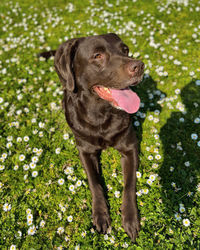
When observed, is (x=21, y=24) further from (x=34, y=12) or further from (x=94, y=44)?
(x=94, y=44)

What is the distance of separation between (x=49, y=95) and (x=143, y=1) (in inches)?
154

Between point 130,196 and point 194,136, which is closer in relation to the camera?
point 130,196

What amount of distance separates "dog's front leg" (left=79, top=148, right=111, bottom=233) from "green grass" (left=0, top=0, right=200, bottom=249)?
0.11m

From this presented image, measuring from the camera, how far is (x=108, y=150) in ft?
10.6

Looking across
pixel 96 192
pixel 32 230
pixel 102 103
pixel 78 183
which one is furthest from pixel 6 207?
pixel 102 103

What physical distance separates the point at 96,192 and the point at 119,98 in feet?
3.88

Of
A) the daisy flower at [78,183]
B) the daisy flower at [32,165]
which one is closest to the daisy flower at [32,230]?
the daisy flower at [78,183]

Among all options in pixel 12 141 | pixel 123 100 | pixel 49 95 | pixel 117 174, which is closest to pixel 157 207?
pixel 117 174

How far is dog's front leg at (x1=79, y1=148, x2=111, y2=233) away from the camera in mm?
2510

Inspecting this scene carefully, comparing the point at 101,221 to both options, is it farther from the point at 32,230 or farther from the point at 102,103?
the point at 102,103

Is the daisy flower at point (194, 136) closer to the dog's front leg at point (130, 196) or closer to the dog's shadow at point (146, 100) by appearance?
the dog's shadow at point (146, 100)

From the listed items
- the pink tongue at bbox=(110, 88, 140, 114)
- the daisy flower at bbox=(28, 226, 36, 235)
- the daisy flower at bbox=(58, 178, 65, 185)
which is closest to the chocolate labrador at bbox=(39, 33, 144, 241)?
the pink tongue at bbox=(110, 88, 140, 114)

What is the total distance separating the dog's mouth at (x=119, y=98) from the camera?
2.43 metres

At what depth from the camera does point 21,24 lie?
5.98 meters
